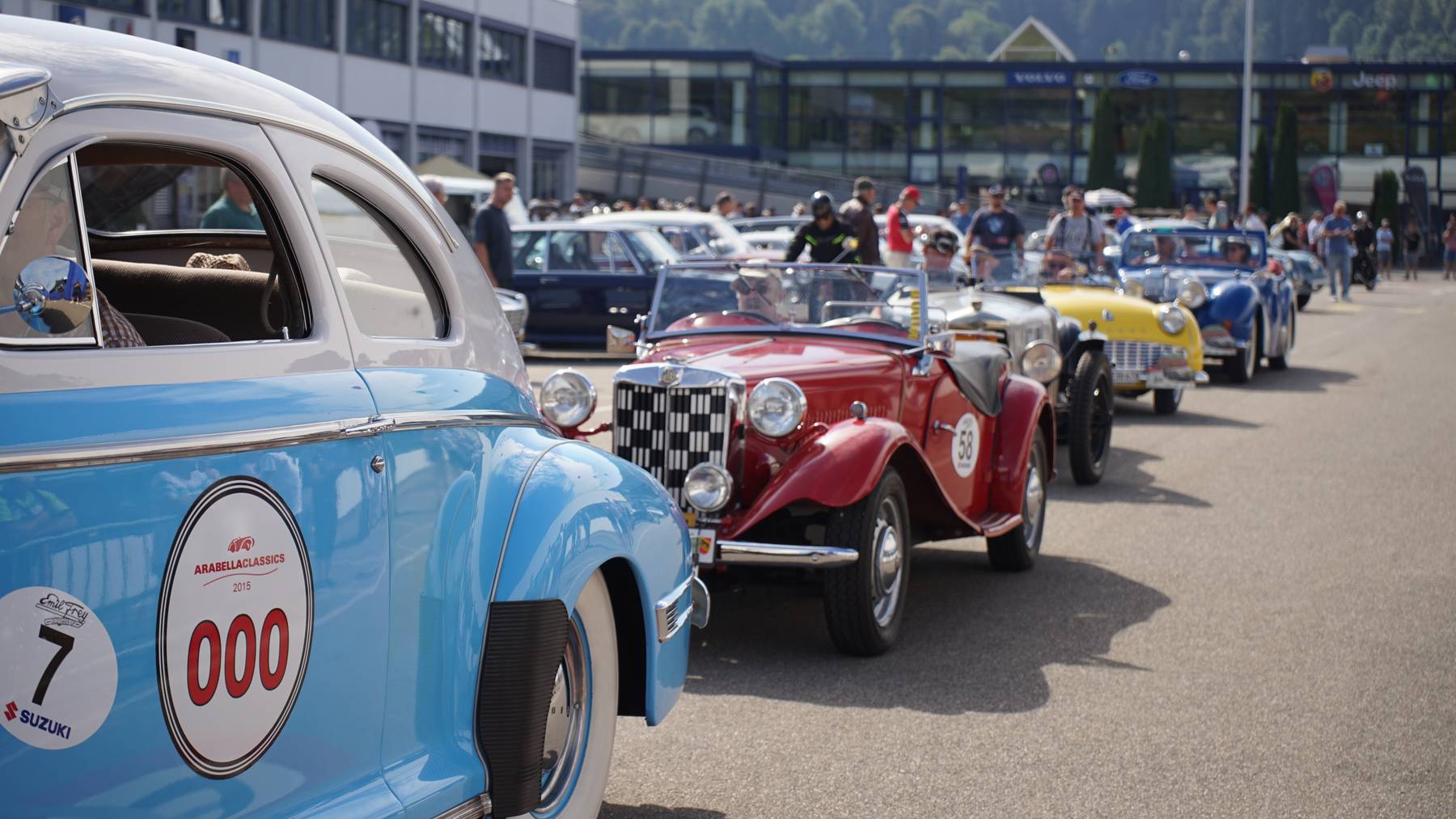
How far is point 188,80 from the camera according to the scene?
110 inches

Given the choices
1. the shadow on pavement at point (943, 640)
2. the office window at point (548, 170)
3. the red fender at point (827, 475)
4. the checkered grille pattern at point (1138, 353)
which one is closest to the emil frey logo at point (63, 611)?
the shadow on pavement at point (943, 640)

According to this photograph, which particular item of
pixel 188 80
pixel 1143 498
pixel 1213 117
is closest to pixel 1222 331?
pixel 1143 498

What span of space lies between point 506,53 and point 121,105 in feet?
157

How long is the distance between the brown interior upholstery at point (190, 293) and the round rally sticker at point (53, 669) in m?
1.07

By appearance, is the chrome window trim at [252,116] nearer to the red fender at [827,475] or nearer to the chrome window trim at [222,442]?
the chrome window trim at [222,442]

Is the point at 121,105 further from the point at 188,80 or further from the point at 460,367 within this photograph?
the point at 460,367

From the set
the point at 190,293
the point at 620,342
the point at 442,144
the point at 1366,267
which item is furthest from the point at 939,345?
the point at 442,144

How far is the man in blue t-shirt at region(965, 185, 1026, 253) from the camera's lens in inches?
626

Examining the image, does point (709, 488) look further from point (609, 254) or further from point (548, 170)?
point (548, 170)

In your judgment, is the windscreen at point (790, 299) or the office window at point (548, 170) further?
the office window at point (548, 170)

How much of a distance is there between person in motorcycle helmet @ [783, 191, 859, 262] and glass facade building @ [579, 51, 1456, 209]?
5491 cm

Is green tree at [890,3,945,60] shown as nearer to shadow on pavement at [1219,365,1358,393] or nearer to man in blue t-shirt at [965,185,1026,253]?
shadow on pavement at [1219,365,1358,393]

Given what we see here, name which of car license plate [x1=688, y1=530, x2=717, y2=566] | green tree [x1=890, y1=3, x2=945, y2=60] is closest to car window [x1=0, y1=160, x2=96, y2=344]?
car license plate [x1=688, y1=530, x2=717, y2=566]

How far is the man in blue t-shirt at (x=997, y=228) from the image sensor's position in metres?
15.9
